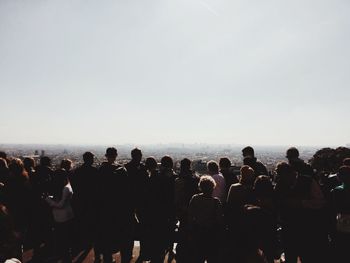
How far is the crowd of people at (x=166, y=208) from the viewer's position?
190 inches

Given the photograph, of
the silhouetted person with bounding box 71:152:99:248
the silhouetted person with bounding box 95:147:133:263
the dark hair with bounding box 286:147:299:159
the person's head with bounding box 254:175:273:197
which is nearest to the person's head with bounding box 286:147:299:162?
the dark hair with bounding box 286:147:299:159

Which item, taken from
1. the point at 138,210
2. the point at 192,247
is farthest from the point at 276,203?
the point at 138,210

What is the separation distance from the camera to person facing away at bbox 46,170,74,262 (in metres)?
5.64

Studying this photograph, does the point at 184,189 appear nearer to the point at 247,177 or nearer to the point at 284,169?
the point at 247,177

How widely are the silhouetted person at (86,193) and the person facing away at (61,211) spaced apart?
0.78ft

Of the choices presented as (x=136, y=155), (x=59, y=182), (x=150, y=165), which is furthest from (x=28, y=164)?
(x=150, y=165)

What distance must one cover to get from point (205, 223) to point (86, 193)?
97.2 inches

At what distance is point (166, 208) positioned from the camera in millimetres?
5668

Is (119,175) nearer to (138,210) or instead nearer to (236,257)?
(138,210)

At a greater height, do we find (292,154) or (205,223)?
(292,154)

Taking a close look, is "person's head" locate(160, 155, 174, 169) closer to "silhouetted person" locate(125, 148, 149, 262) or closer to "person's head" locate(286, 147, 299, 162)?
"silhouetted person" locate(125, 148, 149, 262)

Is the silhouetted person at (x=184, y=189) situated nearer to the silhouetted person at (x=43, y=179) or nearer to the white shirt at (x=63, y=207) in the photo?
the white shirt at (x=63, y=207)

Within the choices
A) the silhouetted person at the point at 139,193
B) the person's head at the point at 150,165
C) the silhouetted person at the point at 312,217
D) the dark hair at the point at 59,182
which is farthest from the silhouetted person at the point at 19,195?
the silhouetted person at the point at 312,217

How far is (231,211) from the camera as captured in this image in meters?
4.56
